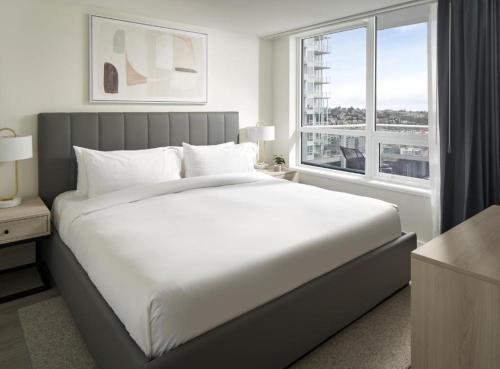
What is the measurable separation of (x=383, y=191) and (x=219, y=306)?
106 inches

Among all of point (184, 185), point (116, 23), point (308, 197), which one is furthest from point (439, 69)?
point (116, 23)

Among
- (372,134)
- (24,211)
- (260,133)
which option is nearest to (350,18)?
(372,134)

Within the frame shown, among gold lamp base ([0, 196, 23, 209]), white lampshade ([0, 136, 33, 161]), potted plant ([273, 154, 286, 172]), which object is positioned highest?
white lampshade ([0, 136, 33, 161])

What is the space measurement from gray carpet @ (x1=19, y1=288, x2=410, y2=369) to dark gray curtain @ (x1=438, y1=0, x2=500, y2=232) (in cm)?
114

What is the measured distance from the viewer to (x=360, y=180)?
3969 mm

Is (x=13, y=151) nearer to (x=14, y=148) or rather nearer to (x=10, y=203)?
(x=14, y=148)

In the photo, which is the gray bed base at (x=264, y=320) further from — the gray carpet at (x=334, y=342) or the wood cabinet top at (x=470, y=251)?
the wood cabinet top at (x=470, y=251)

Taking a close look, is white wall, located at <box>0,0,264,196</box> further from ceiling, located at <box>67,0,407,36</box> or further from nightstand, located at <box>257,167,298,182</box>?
nightstand, located at <box>257,167,298,182</box>

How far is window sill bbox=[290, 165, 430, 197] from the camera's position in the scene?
3.46 meters

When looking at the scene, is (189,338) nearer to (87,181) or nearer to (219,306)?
(219,306)

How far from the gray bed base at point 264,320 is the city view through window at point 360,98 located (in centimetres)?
150

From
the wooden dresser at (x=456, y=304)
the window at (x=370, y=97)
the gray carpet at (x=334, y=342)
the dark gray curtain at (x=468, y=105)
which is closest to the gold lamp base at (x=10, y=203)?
the gray carpet at (x=334, y=342)

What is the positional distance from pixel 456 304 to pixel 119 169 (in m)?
2.51

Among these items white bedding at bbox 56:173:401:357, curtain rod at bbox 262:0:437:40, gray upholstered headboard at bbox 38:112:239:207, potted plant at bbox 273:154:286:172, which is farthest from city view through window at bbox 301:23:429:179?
gray upholstered headboard at bbox 38:112:239:207
